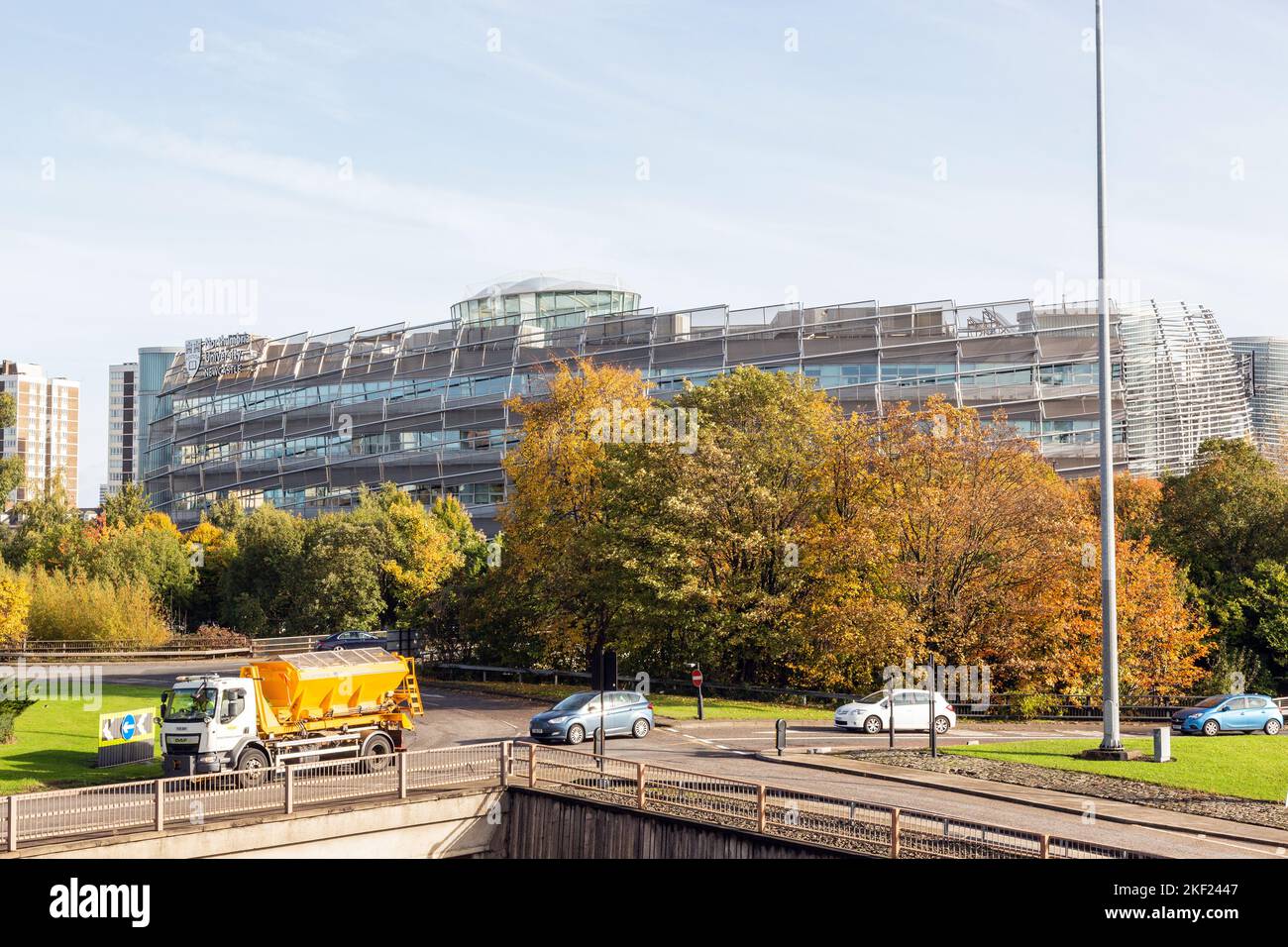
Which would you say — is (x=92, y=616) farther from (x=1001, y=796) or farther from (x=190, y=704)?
(x=1001, y=796)

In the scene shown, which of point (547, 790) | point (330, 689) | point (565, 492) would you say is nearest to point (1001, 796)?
point (547, 790)

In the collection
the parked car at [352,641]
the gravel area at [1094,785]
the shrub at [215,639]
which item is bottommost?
the gravel area at [1094,785]

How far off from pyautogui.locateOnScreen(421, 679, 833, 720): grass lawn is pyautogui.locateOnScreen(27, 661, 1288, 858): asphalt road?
1.20 meters

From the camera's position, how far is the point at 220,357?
126 metres

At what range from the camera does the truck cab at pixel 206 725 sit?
29.9 metres

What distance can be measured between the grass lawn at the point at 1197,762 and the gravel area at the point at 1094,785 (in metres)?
0.55

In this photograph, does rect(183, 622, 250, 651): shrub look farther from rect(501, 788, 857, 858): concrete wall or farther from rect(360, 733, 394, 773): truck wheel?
rect(501, 788, 857, 858): concrete wall

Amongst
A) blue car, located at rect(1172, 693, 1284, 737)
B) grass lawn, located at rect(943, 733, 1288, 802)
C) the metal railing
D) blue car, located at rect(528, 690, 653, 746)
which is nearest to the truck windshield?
the metal railing

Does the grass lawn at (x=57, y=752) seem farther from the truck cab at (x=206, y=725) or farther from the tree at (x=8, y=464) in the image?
the tree at (x=8, y=464)

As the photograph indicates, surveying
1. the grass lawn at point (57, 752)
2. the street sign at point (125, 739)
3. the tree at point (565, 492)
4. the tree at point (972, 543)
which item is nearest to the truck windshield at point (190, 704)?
the grass lawn at point (57, 752)

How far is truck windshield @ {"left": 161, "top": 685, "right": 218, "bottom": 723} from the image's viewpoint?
30188 millimetres

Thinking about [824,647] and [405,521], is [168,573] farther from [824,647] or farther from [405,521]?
[824,647]

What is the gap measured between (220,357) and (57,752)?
94.3 m
